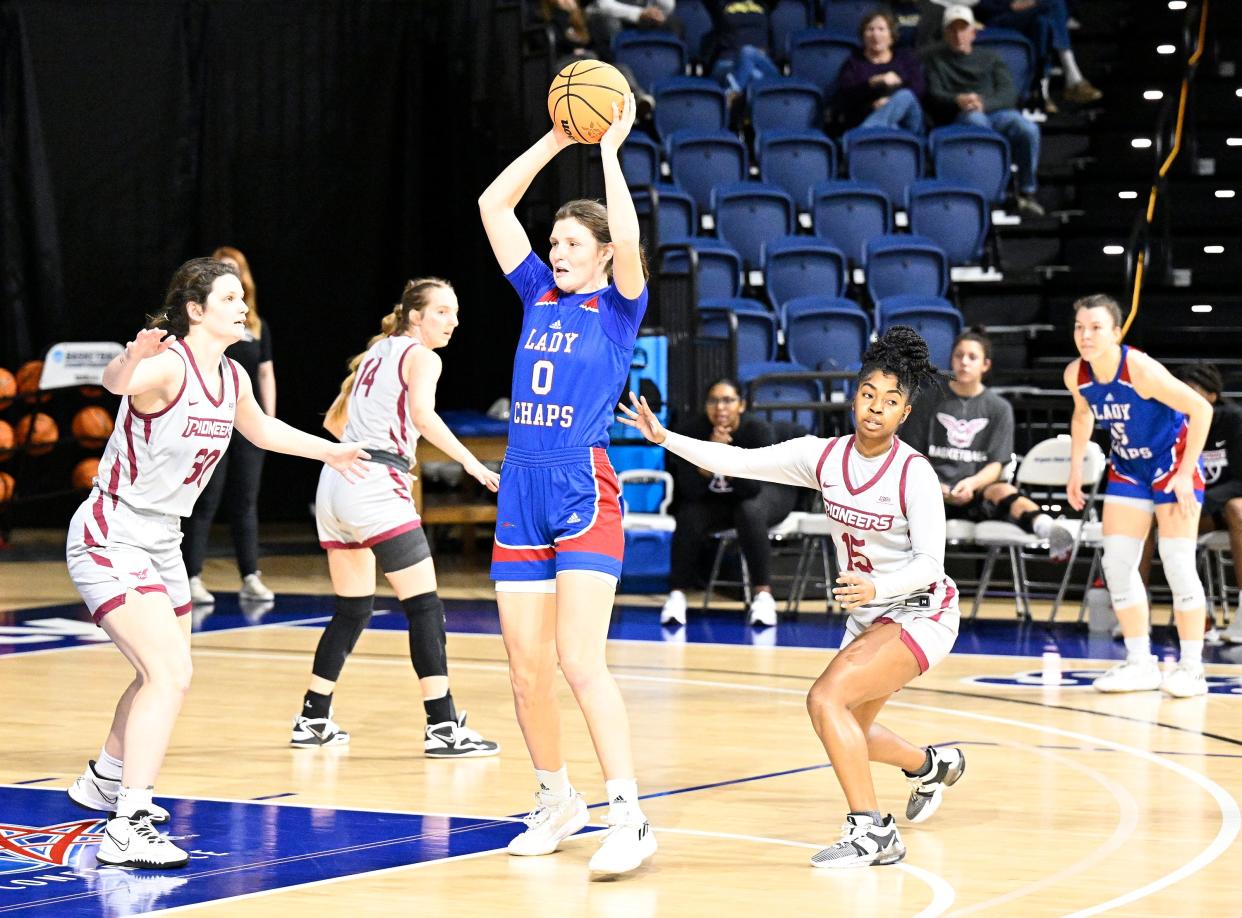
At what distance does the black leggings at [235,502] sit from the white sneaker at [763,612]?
295 cm

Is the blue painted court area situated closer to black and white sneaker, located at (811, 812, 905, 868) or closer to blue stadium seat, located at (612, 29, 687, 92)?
black and white sneaker, located at (811, 812, 905, 868)

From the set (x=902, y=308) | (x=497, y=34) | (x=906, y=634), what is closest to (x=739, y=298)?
(x=902, y=308)

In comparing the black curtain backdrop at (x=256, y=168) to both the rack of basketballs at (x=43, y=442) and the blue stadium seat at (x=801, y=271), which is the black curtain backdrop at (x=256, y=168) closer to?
the rack of basketballs at (x=43, y=442)

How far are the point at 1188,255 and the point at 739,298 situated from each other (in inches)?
145

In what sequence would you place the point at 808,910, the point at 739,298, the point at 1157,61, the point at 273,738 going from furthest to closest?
the point at 1157,61 → the point at 739,298 → the point at 273,738 → the point at 808,910

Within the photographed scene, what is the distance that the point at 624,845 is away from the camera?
4953 mm

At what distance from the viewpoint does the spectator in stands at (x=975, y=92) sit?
14844 millimetres

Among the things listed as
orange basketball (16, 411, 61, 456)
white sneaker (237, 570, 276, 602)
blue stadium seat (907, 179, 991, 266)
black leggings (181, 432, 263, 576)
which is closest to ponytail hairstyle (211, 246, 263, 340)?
black leggings (181, 432, 263, 576)

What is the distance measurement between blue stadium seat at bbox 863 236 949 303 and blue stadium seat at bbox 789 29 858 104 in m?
2.79

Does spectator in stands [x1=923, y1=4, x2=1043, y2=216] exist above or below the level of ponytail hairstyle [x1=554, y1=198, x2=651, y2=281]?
above

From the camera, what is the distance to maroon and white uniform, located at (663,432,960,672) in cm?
521

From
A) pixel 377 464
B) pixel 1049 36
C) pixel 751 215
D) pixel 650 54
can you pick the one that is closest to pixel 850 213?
pixel 751 215

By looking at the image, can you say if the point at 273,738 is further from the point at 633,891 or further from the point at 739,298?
the point at 739,298

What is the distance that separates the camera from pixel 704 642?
394 inches
